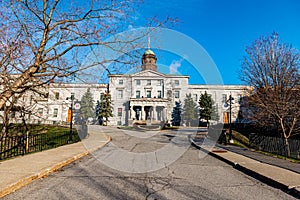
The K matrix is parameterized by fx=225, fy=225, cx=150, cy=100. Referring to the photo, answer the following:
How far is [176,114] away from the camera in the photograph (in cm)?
6638

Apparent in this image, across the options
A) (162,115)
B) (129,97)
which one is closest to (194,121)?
(162,115)

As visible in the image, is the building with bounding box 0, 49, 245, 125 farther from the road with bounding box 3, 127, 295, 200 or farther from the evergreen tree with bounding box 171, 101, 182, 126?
the road with bounding box 3, 127, 295, 200

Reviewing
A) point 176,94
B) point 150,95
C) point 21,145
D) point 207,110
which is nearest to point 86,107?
point 150,95

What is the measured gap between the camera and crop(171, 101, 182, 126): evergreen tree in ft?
213

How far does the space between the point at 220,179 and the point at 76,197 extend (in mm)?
4210

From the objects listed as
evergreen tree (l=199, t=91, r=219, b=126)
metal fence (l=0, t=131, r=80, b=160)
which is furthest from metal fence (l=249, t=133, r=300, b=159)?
evergreen tree (l=199, t=91, r=219, b=126)

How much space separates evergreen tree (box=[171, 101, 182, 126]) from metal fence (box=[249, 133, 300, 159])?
4740 centimetres

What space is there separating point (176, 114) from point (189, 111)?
14.6ft

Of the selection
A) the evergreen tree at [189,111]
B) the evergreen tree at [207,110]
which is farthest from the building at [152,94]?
the evergreen tree at [189,111]

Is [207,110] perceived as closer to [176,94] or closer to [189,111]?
[189,111]

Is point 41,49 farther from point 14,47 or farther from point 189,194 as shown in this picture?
point 189,194

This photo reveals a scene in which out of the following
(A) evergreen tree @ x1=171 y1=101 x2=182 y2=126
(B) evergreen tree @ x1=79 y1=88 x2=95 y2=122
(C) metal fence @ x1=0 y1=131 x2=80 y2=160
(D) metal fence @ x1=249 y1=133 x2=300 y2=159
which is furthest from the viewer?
(A) evergreen tree @ x1=171 y1=101 x2=182 y2=126

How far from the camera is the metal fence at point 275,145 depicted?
13.8 meters

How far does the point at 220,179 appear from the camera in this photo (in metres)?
6.79
